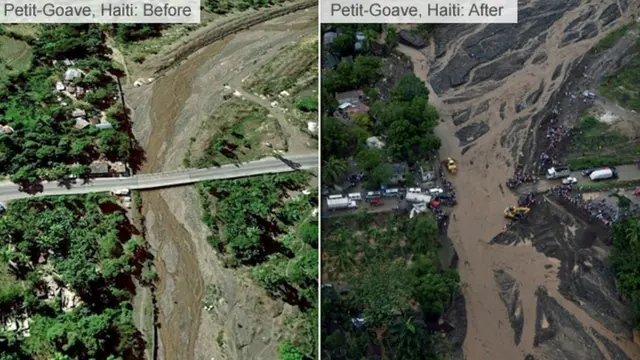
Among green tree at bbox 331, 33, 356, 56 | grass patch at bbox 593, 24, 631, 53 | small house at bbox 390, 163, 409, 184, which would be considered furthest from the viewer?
grass patch at bbox 593, 24, 631, 53

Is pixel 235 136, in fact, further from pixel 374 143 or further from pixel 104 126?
pixel 374 143

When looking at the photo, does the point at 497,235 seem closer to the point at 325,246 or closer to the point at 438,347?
the point at 438,347

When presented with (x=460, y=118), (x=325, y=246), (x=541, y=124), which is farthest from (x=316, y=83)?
(x=541, y=124)

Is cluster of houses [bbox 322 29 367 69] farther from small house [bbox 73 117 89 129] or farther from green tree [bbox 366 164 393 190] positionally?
small house [bbox 73 117 89 129]

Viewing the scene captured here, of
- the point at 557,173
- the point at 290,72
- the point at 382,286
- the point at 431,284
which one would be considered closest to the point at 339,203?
the point at 382,286

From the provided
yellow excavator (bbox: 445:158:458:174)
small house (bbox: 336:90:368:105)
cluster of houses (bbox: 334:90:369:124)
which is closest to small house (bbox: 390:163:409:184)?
yellow excavator (bbox: 445:158:458:174)

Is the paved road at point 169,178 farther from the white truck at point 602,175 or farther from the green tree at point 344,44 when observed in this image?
the white truck at point 602,175
